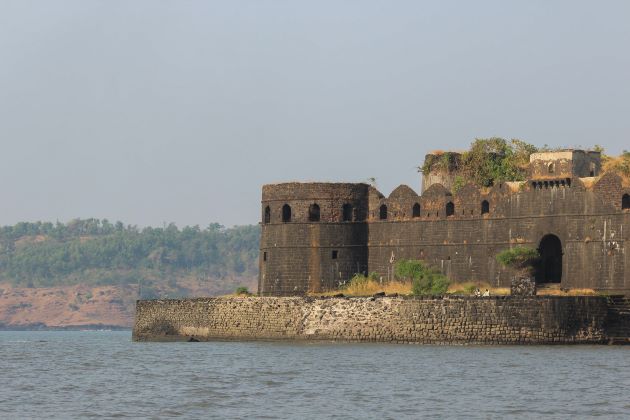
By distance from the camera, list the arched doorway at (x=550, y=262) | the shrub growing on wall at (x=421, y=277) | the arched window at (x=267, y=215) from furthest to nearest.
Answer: the arched window at (x=267, y=215), the shrub growing on wall at (x=421, y=277), the arched doorway at (x=550, y=262)

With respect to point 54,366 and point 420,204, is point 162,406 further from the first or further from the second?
point 420,204

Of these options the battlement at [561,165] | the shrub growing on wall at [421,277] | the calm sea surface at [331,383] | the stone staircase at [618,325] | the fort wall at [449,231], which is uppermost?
the battlement at [561,165]

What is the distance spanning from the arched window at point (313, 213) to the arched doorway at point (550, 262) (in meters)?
10.3

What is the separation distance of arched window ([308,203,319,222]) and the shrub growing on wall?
4100 millimetres

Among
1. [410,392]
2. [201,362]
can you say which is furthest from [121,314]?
[410,392]

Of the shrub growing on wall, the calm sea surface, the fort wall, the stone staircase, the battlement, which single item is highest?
the battlement

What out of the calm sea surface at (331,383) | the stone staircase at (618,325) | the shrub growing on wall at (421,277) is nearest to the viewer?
the calm sea surface at (331,383)

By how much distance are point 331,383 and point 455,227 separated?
69.6 ft

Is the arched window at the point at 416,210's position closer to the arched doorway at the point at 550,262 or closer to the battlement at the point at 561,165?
the battlement at the point at 561,165

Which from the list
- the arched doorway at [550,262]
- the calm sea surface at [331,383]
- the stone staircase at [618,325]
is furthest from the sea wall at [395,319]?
the arched doorway at [550,262]

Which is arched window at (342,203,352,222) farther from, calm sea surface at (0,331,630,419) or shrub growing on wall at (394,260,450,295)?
calm sea surface at (0,331,630,419)

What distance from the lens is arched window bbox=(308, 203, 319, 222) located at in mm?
67812

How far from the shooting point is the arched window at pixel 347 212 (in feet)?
223

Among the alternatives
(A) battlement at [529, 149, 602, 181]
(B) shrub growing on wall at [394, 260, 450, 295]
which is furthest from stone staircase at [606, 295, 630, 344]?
(B) shrub growing on wall at [394, 260, 450, 295]
